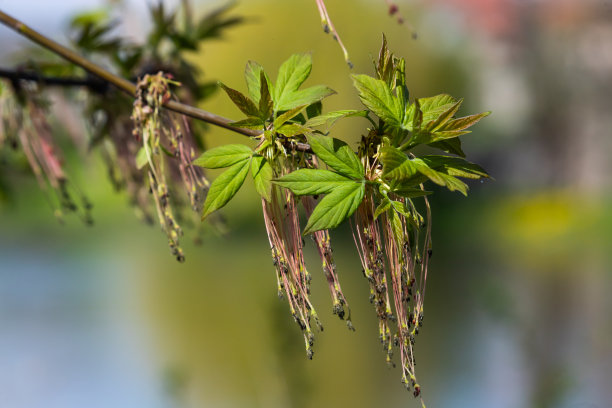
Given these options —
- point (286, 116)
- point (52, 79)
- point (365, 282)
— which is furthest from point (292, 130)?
point (365, 282)

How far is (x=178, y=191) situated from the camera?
0.40 meters

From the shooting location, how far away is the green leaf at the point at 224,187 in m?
0.17

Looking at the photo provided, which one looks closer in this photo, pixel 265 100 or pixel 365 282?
pixel 265 100

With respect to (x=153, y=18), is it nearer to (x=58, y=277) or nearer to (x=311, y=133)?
(x=311, y=133)

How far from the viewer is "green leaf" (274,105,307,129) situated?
16 centimetres

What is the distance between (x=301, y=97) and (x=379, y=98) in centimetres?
3

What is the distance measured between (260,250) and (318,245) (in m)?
1.41

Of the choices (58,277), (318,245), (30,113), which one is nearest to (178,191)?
(30,113)

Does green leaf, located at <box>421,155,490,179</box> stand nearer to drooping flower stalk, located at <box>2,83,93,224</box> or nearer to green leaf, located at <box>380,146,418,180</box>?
green leaf, located at <box>380,146,418,180</box>

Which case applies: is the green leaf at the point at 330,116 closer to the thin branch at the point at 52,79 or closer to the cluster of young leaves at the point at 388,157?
the cluster of young leaves at the point at 388,157

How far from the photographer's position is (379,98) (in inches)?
6.3

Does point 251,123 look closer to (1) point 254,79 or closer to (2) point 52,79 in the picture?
(1) point 254,79

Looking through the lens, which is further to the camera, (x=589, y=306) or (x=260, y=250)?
(x=260, y=250)

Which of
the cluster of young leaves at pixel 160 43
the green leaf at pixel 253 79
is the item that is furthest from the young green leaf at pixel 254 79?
the cluster of young leaves at pixel 160 43
